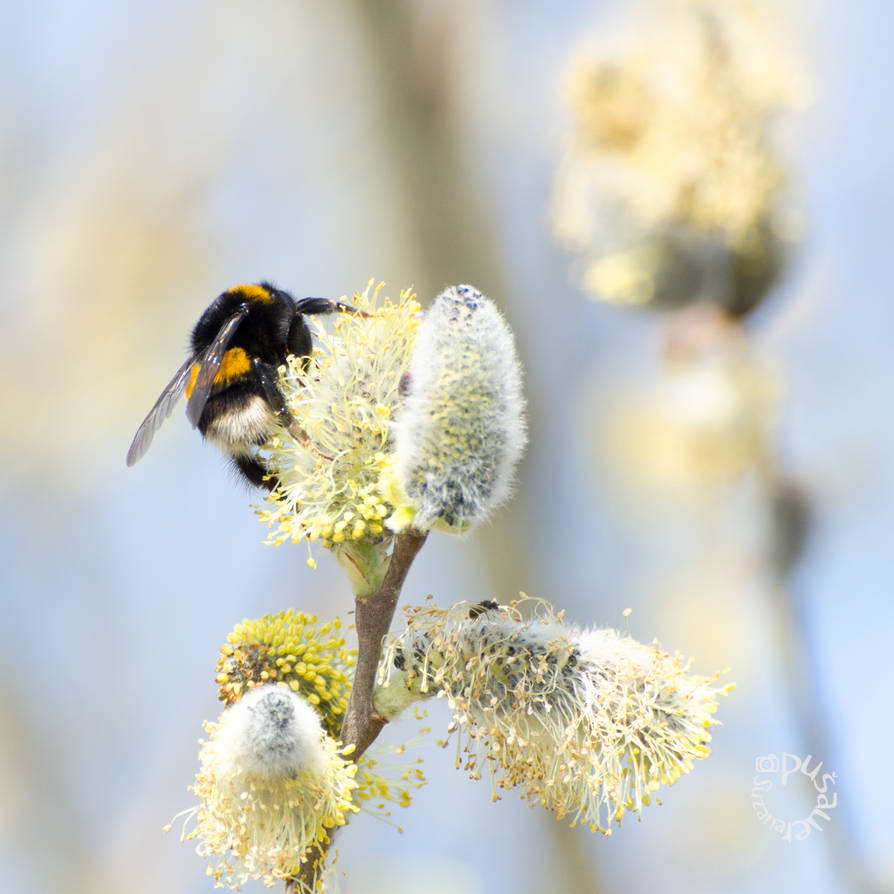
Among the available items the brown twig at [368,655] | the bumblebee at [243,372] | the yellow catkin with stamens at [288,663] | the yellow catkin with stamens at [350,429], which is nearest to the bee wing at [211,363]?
the bumblebee at [243,372]

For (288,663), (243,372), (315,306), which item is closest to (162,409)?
(243,372)

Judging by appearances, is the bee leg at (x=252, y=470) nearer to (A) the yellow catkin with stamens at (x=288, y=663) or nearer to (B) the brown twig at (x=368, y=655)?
(A) the yellow catkin with stamens at (x=288, y=663)

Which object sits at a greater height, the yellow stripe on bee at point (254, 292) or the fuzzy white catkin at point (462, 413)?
the yellow stripe on bee at point (254, 292)

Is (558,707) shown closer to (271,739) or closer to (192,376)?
(271,739)

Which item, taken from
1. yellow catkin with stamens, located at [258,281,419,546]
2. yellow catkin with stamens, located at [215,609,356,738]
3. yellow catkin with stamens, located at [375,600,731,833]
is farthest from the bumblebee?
yellow catkin with stamens, located at [375,600,731,833]

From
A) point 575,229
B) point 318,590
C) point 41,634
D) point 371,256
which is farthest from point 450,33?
point 41,634

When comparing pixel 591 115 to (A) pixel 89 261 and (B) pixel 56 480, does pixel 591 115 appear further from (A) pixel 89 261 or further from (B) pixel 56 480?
(B) pixel 56 480

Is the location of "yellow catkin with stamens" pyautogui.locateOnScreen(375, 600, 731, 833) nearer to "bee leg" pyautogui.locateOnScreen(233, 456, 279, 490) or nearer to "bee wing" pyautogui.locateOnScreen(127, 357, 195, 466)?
"bee leg" pyautogui.locateOnScreen(233, 456, 279, 490)

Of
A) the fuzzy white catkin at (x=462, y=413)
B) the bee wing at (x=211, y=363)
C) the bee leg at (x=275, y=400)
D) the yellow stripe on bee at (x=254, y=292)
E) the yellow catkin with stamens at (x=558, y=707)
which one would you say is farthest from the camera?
the yellow stripe on bee at (x=254, y=292)
